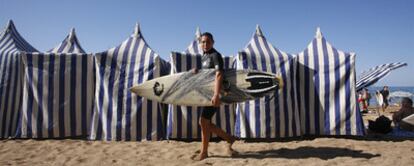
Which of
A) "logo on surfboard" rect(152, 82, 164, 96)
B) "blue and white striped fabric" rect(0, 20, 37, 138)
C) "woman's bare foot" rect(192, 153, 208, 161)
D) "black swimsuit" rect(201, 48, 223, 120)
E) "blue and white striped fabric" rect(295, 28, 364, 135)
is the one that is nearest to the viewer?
"black swimsuit" rect(201, 48, 223, 120)

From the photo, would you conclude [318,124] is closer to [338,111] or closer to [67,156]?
[338,111]

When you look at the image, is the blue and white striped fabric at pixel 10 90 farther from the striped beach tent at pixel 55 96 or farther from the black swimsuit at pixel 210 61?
the black swimsuit at pixel 210 61

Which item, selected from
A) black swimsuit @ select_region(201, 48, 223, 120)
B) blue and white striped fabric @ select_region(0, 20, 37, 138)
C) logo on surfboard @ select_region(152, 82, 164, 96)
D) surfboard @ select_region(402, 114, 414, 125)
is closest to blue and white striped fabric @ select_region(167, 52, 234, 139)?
logo on surfboard @ select_region(152, 82, 164, 96)

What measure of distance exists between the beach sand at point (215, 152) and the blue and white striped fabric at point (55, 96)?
0.26 metres

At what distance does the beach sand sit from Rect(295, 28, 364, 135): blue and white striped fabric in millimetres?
257

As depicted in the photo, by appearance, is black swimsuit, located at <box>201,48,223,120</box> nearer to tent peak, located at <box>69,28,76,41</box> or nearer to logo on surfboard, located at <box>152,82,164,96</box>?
logo on surfboard, located at <box>152,82,164,96</box>

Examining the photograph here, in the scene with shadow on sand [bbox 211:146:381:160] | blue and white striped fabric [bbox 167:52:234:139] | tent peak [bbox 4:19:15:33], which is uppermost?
tent peak [bbox 4:19:15:33]

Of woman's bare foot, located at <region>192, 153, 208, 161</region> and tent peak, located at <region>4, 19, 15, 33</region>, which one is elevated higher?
tent peak, located at <region>4, 19, 15, 33</region>

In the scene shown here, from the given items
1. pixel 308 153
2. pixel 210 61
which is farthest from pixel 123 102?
pixel 308 153

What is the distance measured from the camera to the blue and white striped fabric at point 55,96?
218 inches

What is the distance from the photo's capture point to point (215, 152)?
4582 mm

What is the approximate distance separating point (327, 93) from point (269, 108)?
105 cm

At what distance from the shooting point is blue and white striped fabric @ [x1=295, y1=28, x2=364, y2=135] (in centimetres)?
552

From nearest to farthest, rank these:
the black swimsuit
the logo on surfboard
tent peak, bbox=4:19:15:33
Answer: the black swimsuit < the logo on surfboard < tent peak, bbox=4:19:15:33
